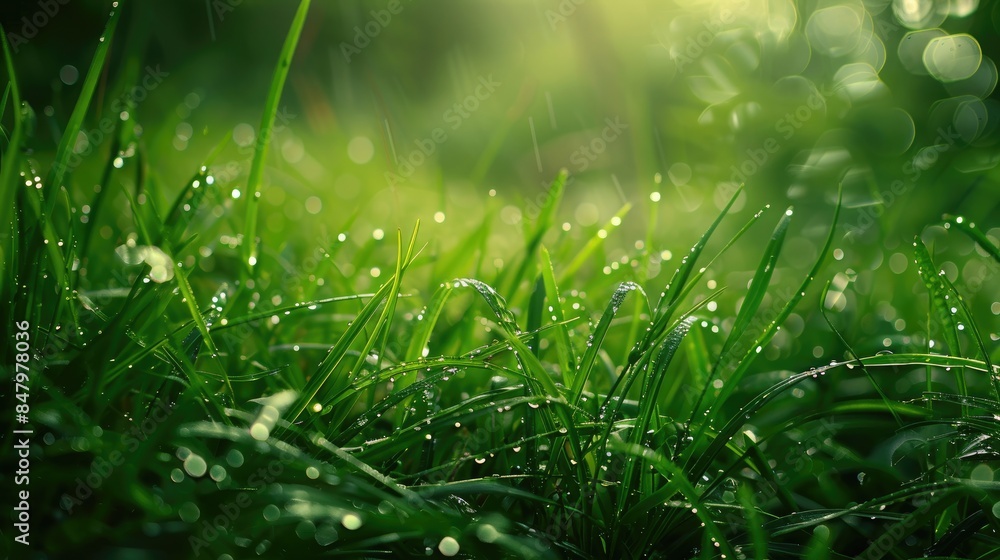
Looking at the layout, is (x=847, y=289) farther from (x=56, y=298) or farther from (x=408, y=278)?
(x=56, y=298)

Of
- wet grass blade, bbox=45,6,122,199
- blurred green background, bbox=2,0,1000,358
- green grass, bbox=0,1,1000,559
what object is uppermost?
blurred green background, bbox=2,0,1000,358

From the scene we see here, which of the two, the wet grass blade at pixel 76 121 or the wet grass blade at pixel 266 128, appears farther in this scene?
the wet grass blade at pixel 266 128

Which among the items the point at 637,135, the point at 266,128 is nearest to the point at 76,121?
the point at 266,128

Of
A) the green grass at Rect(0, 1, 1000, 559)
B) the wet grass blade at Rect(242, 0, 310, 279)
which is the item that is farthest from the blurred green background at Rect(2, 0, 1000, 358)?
the green grass at Rect(0, 1, 1000, 559)

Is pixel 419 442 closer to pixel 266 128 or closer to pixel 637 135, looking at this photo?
pixel 266 128

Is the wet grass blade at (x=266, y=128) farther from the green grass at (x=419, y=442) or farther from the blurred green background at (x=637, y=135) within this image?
the blurred green background at (x=637, y=135)

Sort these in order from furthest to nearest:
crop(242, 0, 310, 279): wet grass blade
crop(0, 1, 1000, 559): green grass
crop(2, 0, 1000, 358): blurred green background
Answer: crop(2, 0, 1000, 358): blurred green background, crop(242, 0, 310, 279): wet grass blade, crop(0, 1, 1000, 559): green grass

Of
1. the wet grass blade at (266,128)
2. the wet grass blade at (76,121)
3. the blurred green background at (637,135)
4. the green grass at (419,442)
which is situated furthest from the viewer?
the blurred green background at (637,135)

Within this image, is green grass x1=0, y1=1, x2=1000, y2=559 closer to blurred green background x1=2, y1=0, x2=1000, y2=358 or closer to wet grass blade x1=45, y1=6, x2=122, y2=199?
wet grass blade x1=45, y1=6, x2=122, y2=199

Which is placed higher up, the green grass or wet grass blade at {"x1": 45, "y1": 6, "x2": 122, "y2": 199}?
wet grass blade at {"x1": 45, "y1": 6, "x2": 122, "y2": 199}

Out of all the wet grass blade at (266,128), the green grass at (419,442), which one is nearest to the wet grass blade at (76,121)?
the green grass at (419,442)
